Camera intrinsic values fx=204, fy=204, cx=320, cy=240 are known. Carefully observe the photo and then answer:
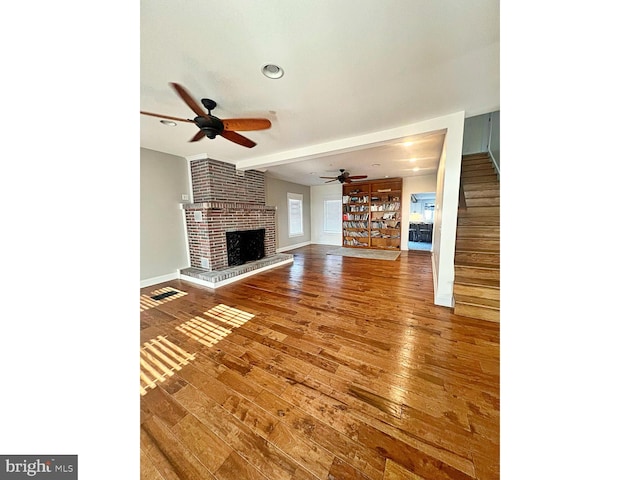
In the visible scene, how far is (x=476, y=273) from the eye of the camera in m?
2.52

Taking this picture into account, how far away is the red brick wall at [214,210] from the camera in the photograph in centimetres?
383

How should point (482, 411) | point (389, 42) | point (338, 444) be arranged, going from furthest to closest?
point (389, 42)
point (482, 411)
point (338, 444)

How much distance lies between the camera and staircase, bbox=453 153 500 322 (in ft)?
7.70

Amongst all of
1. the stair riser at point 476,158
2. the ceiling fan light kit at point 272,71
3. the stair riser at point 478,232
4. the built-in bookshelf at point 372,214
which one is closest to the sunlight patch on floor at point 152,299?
the ceiling fan light kit at point 272,71

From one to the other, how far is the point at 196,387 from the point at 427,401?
1622 mm

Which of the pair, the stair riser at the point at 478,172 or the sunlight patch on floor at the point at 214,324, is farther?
the stair riser at the point at 478,172

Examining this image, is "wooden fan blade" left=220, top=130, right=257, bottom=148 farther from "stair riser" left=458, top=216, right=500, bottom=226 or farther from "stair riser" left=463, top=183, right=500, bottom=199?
"stair riser" left=463, top=183, right=500, bottom=199

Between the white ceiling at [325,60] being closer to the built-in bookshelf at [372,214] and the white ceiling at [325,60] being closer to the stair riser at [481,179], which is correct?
the stair riser at [481,179]

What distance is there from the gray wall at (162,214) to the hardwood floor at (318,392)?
4.81ft

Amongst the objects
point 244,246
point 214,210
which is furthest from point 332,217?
point 214,210

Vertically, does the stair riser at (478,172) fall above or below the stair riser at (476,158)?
below
